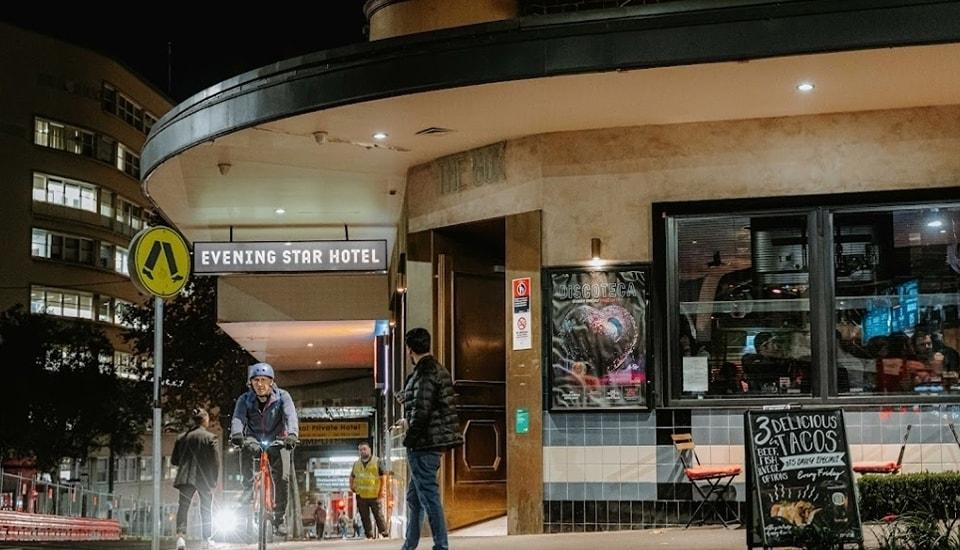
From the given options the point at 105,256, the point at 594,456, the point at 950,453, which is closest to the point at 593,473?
the point at 594,456

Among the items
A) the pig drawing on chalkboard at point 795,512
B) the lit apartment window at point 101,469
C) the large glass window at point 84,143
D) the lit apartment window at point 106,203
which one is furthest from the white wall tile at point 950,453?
the lit apartment window at point 101,469

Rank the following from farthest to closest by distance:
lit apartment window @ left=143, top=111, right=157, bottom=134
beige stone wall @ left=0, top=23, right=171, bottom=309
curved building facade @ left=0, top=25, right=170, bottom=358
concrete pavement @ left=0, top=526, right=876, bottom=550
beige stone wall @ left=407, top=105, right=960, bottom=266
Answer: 1. lit apartment window @ left=143, top=111, right=157, bottom=134
2. curved building facade @ left=0, top=25, right=170, bottom=358
3. beige stone wall @ left=0, top=23, right=171, bottom=309
4. beige stone wall @ left=407, top=105, right=960, bottom=266
5. concrete pavement @ left=0, top=526, right=876, bottom=550

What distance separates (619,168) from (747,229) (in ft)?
4.84

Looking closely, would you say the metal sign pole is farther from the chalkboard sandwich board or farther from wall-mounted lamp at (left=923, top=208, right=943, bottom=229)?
wall-mounted lamp at (left=923, top=208, right=943, bottom=229)

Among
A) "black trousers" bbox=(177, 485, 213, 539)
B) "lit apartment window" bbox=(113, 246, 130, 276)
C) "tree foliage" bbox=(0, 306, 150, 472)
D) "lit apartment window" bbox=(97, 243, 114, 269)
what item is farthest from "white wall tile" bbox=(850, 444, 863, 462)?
"lit apartment window" bbox=(113, 246, 130, 276)

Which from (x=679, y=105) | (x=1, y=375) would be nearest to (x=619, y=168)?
(x=679, y=105)

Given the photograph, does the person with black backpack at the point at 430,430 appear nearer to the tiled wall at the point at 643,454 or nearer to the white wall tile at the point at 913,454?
the tiled wall at the point at 643,454

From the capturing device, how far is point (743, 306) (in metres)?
A: 12.9

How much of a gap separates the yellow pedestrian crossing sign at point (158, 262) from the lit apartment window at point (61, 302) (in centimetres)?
5843

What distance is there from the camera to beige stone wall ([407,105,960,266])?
1258 cm

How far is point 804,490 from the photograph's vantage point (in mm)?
9523

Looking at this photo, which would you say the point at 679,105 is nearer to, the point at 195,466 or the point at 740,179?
the point at 740,179

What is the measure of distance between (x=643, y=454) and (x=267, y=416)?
152 inches

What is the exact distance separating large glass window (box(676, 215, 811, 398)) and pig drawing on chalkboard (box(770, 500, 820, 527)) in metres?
3.31
